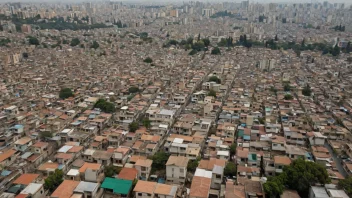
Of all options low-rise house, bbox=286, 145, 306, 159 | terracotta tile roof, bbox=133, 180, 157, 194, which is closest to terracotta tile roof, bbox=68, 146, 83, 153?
terracotta tile roof, bbox=133, 180, 157, 194

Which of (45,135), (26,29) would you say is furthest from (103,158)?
(26,29)

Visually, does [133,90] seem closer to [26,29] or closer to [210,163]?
[210,163]

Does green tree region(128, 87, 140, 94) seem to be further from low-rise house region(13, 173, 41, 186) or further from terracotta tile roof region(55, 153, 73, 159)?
low-rise house region(13, 173, 41, 186)

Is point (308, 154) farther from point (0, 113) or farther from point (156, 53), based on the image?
point (156, 53)

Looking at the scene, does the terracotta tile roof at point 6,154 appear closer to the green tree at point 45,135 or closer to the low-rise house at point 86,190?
the green tree at point 45,135

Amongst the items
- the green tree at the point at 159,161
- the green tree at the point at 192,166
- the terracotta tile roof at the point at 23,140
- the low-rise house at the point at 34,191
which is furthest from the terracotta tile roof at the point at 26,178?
the green tree at the point at 192,166

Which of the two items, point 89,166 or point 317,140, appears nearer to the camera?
point 89,166
